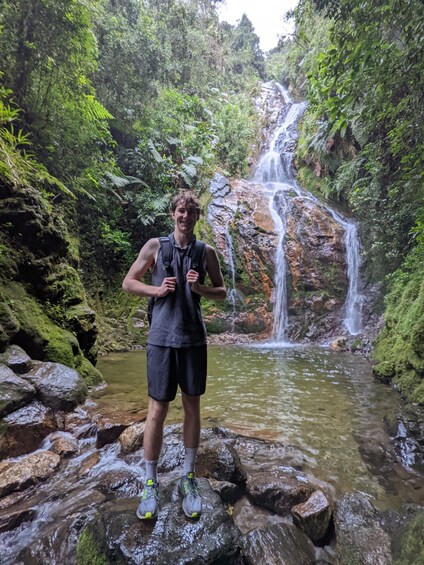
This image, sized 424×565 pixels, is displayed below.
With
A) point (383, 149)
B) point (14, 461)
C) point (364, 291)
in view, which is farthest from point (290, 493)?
point (364, 291)

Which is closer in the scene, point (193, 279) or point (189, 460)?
point (193, 279)

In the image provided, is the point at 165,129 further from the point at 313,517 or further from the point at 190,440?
the point at 313,517

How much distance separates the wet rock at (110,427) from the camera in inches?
147

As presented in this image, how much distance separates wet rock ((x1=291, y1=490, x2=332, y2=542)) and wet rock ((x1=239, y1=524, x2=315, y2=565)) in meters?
0.08

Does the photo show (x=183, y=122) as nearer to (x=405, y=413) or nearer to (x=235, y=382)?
(x=235, y=382)

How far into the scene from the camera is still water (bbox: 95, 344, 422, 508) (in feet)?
10.9

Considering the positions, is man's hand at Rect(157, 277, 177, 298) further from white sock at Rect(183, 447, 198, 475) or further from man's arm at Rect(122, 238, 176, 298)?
white sock at Rect(183, 447, 198, 475)

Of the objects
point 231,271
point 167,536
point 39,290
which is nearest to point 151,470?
point 167,536

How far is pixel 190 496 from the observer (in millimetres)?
2154

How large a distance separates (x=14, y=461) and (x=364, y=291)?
488 inches

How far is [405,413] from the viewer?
4.26 meters

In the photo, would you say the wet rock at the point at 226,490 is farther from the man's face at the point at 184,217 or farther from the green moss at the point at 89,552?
the man's face at the point at 184,217

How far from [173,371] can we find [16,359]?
3.00 metres

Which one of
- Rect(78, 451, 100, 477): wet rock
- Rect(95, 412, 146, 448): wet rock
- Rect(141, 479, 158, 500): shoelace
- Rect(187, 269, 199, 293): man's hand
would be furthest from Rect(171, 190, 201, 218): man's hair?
Rect(95, 412, 146, 448): wet rock
